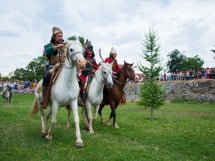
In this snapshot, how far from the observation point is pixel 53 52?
10.7m

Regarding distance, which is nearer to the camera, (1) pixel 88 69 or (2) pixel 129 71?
(1) pixel 88 69

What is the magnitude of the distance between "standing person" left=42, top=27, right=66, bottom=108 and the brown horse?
3577 mm

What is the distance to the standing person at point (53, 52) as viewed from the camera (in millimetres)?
10312

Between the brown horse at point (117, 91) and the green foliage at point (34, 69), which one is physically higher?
the green foliage at point (34, 69)

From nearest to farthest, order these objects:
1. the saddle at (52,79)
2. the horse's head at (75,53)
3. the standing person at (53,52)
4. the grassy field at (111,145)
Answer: the grassy field at (111,145)
the horse's head at (75,53)
the saddle at (52,79)
the standing person at (53,52)

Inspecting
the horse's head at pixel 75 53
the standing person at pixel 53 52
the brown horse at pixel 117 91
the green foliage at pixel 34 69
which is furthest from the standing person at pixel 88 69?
the green foliage at pixel 34 69

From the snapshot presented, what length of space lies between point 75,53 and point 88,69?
403 cm

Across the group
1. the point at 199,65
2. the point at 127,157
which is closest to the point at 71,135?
the point at 127,157

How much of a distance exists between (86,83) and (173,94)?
92.5 ft

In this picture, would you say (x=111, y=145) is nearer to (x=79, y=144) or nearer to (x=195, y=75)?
(x=79, y=144)

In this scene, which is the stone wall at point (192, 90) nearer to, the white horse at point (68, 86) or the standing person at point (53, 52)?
the standing person at point (53, 52)

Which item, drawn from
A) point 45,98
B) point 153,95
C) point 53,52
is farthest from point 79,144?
point 153,95

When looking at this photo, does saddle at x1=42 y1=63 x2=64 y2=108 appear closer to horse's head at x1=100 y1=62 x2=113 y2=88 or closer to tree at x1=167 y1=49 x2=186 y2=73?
horse's head at x1=100 y1=62 x2=113 y2=88

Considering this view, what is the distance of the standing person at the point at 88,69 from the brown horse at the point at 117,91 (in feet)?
3.50
